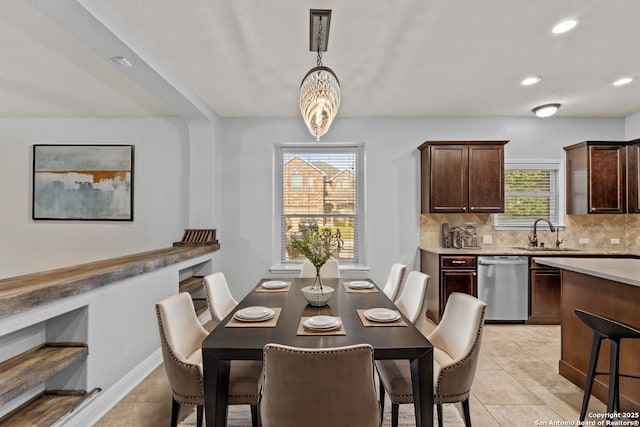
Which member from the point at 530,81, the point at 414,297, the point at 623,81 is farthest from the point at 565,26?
the point at 414,297

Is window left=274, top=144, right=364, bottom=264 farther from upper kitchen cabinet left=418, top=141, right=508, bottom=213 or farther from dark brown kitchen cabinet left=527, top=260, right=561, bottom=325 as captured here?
dark brown kitchen cabinet left=527, top=260, right=561, bottom=325

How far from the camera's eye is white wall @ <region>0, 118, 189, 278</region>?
4.87m

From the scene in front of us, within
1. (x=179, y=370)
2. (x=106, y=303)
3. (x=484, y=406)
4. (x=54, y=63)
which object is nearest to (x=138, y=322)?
Answer: (x=106, y=303)

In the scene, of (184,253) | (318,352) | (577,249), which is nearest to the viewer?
Answer: (318,352)

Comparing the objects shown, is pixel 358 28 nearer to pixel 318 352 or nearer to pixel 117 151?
pixel 318 352

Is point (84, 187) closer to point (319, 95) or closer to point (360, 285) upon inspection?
point (319, 95)

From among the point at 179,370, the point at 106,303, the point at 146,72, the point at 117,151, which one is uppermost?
the point at 146,72

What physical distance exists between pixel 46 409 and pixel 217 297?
3.83 ft

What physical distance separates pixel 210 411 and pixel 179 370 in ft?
0.93

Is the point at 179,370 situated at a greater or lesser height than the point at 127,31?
lesser

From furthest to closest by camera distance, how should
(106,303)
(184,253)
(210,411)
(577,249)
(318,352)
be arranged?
(577,249), (184,253), (106,303), (210,411), (318,352)

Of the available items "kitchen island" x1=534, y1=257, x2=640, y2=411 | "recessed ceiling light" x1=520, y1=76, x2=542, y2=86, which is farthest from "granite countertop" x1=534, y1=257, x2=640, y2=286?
"recessed ceiling light" x1=520, y1=76, x2=542, y2=86

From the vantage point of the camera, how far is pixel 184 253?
3787 mm

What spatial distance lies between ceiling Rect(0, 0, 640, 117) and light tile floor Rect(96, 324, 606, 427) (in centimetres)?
260
